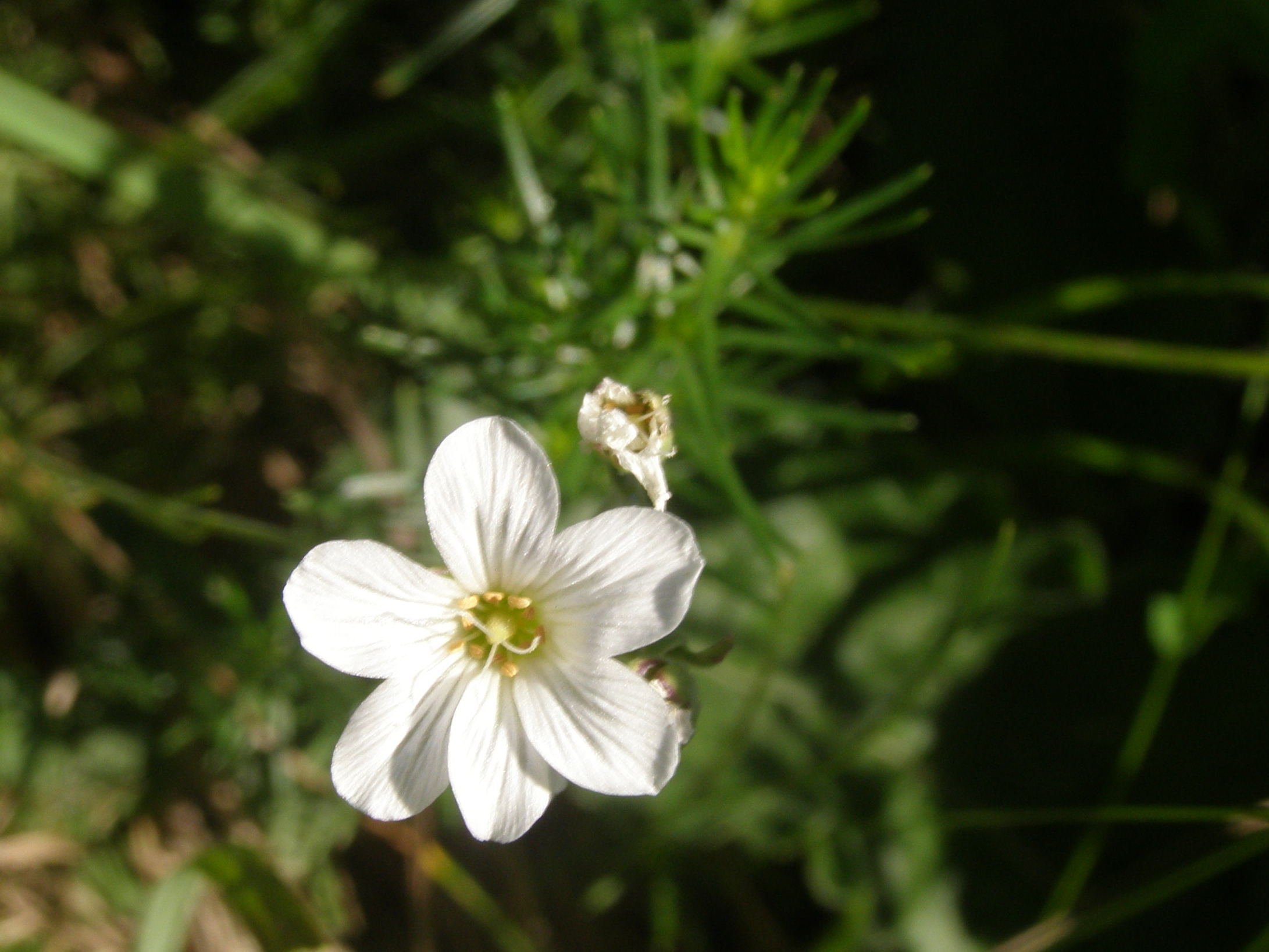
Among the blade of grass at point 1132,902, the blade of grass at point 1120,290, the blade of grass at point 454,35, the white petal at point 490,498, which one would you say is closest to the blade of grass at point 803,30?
the blade of grass at point 454,35

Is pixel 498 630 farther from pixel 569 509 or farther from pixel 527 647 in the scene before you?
pixel 569 509

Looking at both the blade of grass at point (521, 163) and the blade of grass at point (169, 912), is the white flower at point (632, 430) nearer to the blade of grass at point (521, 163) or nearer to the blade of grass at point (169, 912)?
the blade of grass at point (521, 163)

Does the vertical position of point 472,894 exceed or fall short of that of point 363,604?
it exceeds it

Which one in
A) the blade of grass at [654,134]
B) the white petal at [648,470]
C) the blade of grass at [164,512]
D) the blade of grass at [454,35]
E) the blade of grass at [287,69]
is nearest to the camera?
the white petal at [648,470]

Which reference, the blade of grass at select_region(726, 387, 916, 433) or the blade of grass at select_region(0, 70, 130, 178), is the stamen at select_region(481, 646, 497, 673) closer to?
the blade of grass at select_region(726, 387, 916, 433)

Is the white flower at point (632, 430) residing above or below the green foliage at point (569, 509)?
below

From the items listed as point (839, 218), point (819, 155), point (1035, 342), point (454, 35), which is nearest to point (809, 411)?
point (839, 218)
